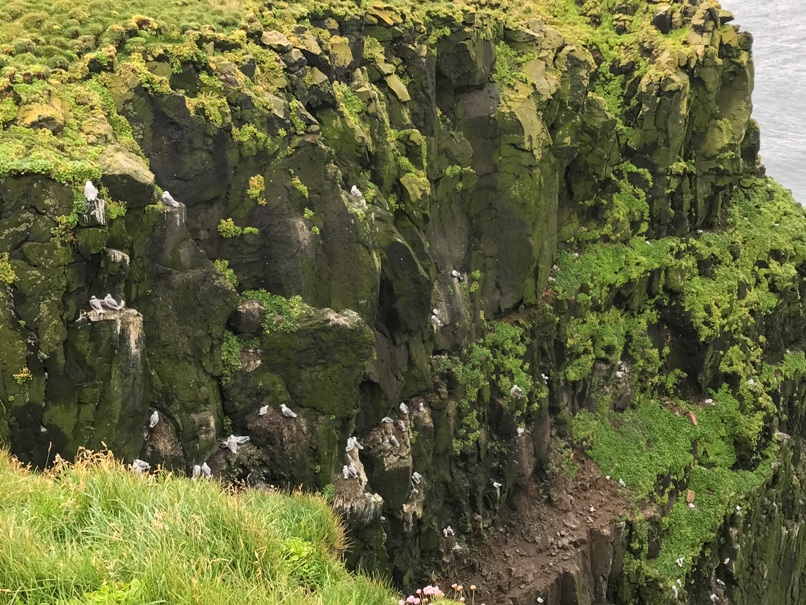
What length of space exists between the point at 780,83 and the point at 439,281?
64.1 metres

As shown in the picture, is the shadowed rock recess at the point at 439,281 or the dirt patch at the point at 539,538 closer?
the shadowed rock recess at the point at 439,281

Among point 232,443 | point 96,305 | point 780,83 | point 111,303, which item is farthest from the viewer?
point 780,83

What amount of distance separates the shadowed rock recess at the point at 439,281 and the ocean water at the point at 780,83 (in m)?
29.8

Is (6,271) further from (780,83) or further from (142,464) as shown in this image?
(780,83)

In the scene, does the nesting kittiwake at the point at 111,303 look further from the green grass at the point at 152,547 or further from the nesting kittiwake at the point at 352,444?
the nesting kittiwake at the point at 352,444

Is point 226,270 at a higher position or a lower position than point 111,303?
lower

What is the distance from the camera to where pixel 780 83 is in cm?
6638

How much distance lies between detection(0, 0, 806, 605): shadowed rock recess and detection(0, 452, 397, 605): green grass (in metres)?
4.08

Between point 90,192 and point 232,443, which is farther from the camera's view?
point 232,443

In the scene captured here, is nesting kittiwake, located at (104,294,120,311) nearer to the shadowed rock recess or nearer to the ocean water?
the shadowed rock recess

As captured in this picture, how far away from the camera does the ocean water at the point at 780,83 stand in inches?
2349

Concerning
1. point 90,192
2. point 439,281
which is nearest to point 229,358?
point 90,192

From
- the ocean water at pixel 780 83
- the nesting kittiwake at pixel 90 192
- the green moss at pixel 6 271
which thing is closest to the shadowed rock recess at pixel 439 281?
the green moss at pixel 6 271

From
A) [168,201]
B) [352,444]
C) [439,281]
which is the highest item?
[168,201]
